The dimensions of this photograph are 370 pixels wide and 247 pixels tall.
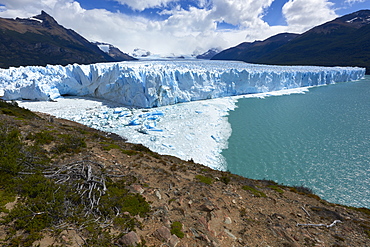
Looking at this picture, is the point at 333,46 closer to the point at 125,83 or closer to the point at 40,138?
the point at 125,83

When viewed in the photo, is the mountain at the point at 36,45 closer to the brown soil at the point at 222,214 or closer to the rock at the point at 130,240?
the brown soil at the point at 222,214

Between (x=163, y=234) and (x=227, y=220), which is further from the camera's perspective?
(x=227, y=220)

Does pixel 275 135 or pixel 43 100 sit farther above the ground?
pixel 43 100

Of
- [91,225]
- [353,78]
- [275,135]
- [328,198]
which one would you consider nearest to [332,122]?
[275,135]

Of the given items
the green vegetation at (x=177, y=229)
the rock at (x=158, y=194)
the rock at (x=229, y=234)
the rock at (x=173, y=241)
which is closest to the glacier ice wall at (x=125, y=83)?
the rock at (x=158, y=194)

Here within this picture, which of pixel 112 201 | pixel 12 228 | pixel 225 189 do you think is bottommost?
pixel 225 189

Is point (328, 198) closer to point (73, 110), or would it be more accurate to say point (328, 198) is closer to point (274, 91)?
point (73, 110)

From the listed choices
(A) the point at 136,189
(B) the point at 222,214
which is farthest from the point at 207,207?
(A) the point at 136,189
